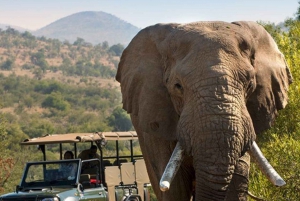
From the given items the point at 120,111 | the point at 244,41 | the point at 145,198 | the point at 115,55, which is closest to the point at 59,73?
the point at 115,55

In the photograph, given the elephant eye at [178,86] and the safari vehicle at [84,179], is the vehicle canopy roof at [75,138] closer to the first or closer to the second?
the safari vehicle at [84,179]

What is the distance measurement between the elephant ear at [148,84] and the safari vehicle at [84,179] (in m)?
3.59

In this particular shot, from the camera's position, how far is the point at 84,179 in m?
12.4

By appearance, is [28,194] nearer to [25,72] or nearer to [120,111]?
[120,111]

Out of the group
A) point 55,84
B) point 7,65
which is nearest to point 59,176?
point 55,84

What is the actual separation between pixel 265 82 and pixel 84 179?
17.1 feet

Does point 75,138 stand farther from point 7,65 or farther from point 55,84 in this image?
point 7,65

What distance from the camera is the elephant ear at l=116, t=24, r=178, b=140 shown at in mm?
7477

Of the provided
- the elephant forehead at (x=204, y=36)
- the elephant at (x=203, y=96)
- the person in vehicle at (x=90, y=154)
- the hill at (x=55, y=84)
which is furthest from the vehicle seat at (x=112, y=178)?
the hill at (x=55, y=84)

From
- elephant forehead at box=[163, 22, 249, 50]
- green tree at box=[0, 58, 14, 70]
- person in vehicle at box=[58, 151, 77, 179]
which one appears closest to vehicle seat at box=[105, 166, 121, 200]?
person in vehicle at box=[58, 151, 77, 179]

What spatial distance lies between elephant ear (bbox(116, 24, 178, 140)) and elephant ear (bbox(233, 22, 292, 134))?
69 centimetres

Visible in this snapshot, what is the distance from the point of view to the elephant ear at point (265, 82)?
7.57 metres

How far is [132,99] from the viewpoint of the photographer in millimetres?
8133

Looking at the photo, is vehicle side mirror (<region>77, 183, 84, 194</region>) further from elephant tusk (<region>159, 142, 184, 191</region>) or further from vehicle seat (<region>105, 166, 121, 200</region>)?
elephant tusk (<region>159, 142, 184, 191</region>)
